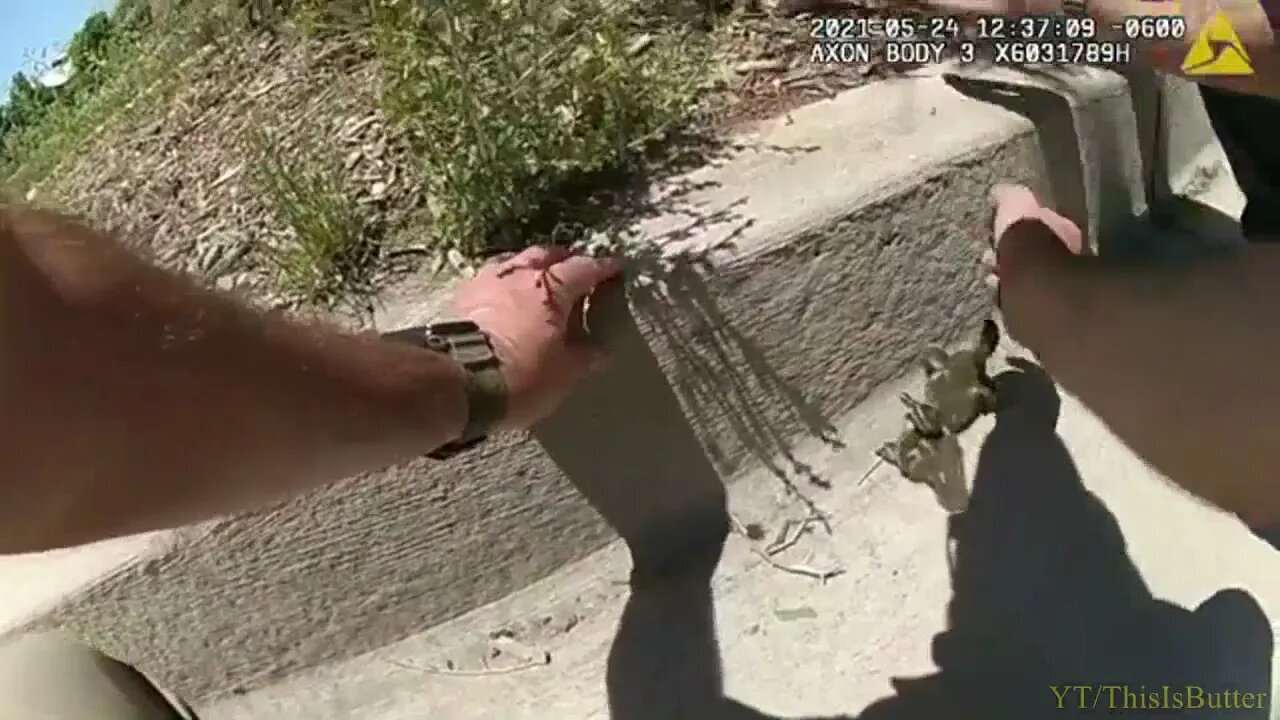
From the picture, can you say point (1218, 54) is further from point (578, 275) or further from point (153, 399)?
point (153, 399)

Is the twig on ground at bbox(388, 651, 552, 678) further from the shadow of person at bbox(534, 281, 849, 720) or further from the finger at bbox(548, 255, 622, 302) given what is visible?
the finger at bbox(548, 255, 622, 302)

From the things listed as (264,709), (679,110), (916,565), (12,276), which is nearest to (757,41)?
(679,110)

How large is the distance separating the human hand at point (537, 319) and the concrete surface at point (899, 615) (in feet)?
1.08

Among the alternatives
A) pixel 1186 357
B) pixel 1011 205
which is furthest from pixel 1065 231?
pixel 1186 357

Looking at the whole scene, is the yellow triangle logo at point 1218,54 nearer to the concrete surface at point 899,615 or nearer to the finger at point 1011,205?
the finger at point 1011,205

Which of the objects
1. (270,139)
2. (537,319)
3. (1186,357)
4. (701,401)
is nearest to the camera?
(1186,357)

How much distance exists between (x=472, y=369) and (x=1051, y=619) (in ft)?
2.41

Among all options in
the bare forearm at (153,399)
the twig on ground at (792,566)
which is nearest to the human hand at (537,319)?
the bare forearm at (153,399)

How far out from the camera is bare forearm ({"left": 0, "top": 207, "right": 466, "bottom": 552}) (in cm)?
92

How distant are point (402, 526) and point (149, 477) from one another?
2.05 feet

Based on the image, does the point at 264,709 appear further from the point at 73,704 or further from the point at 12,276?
the point at 12,276

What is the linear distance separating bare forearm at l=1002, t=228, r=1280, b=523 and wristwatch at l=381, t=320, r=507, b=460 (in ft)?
1.91

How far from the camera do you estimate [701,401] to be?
1685 millimetres

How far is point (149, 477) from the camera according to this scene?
1.05 m
